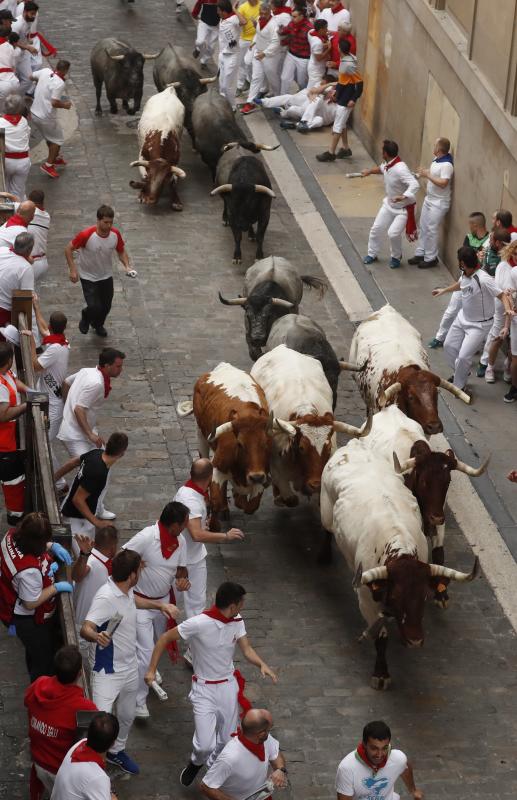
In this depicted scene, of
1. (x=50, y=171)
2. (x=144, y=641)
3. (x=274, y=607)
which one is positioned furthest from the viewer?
(x=50, y=171)

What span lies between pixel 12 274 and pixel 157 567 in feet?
15.9

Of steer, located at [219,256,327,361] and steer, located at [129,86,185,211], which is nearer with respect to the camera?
steer, located at [219,256,327,361]

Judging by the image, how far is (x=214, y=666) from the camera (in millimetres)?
11117

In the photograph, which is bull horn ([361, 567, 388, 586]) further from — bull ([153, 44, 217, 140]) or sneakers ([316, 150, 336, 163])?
sneakers ([316, 150, 336, 163])

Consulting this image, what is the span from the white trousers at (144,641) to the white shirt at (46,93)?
1191 cm

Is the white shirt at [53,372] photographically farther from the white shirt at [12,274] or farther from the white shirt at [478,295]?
the white shirt at [478,295]

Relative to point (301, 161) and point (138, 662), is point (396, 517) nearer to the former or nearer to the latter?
point (138, 662)

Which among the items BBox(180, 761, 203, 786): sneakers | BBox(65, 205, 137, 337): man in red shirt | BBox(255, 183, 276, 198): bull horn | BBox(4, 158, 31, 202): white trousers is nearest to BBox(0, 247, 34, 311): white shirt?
BBox(65, 205, 137, 337): man in red shirt

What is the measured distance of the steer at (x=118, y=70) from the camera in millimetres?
24516

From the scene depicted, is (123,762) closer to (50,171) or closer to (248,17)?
(50,171)

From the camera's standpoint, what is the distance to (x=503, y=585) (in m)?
14.3

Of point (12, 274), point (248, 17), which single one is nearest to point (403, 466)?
point (12, 274)

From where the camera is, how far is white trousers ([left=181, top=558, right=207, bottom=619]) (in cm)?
1244

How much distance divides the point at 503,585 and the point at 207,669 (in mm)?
4193
